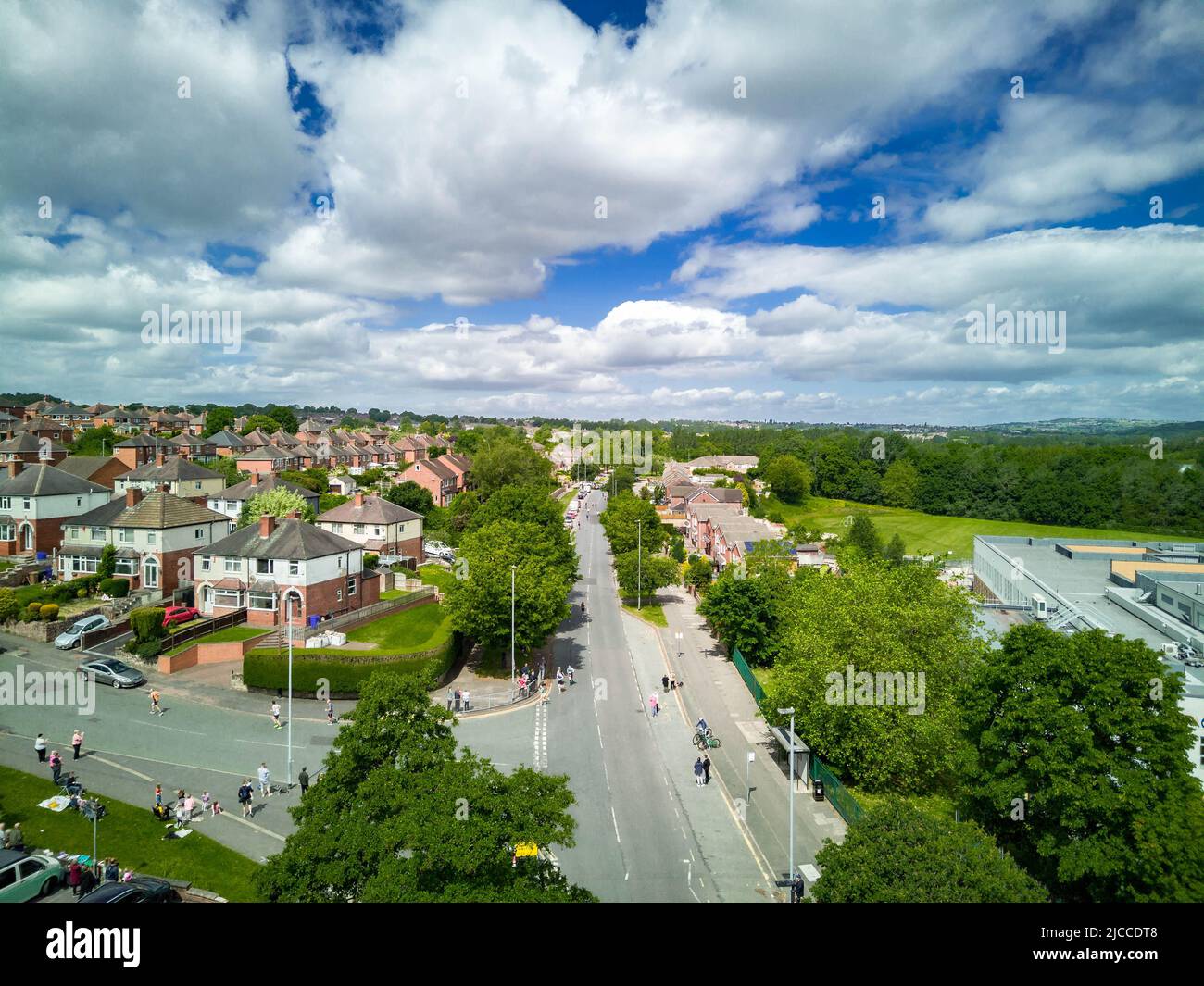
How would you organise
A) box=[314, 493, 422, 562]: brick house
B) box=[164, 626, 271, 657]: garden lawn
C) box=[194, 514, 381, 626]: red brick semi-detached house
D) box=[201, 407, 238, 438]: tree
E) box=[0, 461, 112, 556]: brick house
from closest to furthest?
box=[164, 626, 271, 657]: garden lawn
box=[194, 514, 381, 626]: red brick semi-detached house
box=[0, 461, 112, 556]: brick house
box=[314, 493, 422, 562]: brick house
box=[201, 407, 238, 438]: tree

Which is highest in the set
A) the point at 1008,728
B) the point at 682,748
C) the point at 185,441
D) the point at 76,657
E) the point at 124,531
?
the point at 185,441

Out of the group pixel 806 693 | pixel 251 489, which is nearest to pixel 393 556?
pixel 251 489

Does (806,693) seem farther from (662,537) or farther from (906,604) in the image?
(662,537)

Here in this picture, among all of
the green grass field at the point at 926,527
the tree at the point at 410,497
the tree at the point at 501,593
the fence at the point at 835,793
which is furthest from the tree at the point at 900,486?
the fence at the point at 835,793

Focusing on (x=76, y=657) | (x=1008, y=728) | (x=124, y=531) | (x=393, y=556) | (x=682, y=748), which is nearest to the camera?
(x=1008, y=728)

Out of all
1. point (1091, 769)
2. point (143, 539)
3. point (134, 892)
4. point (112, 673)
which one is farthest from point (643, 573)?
point (134, 892)

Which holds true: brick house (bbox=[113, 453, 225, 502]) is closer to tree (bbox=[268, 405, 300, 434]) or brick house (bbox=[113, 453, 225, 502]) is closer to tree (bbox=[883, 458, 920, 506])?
tree (bbox=[268, 405, 300, 434])

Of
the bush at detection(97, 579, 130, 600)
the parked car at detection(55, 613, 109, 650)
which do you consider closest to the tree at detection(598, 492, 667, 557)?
the bush at detection(97, 579, 130, 600)
